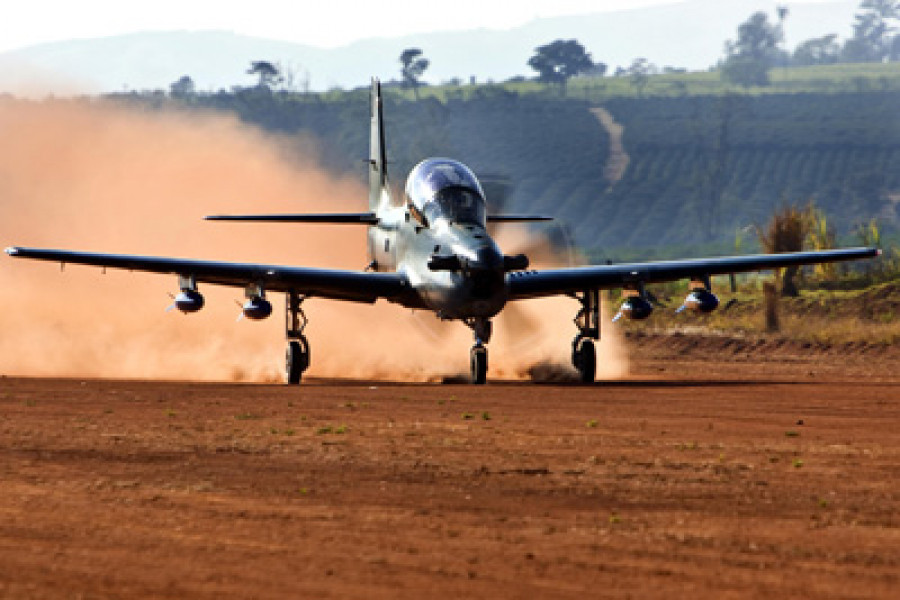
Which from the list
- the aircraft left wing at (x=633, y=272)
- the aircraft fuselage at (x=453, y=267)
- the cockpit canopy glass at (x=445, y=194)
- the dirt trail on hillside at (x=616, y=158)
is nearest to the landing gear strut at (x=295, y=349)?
→ the aircraft fuselage at (x=453, y=267)

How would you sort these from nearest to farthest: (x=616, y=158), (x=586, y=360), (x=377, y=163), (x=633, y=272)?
1. (x=633, y=272)
2. (x=586, y=360)
3. (x=377, y=163)
4. (x=616, y=158)

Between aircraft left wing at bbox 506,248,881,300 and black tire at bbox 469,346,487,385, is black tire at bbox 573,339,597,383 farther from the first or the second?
black tire at bbox 469,346,487,385

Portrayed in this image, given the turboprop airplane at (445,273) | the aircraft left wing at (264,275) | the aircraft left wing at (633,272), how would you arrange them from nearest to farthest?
the turboprop airplane at (445,273) → the aircraft left wing at (264,275) → the aircraft left wing at (633,272)

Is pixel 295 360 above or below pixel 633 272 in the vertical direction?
below

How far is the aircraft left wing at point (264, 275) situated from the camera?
3144 cm

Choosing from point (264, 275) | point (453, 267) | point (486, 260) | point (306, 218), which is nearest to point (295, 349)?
point (264, 275)

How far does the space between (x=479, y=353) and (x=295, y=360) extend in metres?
3.91

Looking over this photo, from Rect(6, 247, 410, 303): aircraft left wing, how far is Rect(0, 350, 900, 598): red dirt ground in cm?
540

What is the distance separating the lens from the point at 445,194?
103ft

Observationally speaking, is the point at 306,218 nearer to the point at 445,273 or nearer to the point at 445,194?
the point at 445,194

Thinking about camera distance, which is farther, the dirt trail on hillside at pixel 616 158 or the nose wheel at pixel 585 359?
the dirt trail on hillside at pixel 616 158

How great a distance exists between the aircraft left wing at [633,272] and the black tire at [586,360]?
115 cm

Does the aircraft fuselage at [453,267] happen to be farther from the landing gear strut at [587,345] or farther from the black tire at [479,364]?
the landing gear strut at [587,345]

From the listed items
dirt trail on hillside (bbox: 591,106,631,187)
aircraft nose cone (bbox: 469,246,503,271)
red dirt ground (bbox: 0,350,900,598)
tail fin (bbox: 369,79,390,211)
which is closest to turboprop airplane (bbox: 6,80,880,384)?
aircraft nose cone (bbox: 469,246,503,271)
